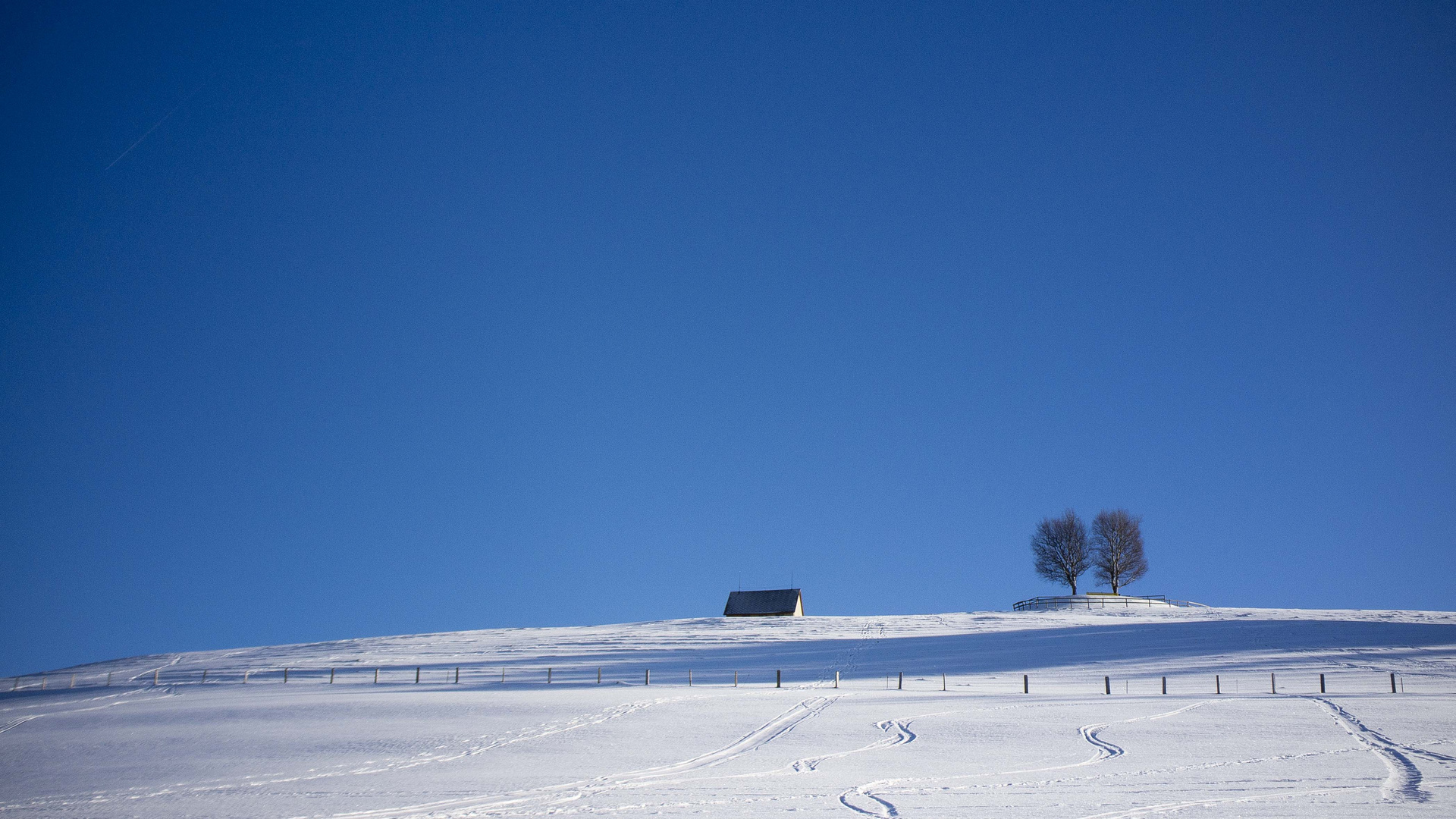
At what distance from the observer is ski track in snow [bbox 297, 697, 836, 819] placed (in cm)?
1571

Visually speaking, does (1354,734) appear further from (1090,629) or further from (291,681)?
(291,681)

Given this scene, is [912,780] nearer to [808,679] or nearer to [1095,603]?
[808,679]

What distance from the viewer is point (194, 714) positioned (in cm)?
3244

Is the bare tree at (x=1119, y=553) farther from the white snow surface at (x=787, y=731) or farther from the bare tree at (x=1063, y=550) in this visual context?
the white snow surface at (x=787, y=731)

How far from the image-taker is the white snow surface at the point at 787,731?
16.8m

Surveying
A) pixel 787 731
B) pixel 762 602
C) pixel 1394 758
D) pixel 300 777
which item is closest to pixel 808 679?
pixel 787 731

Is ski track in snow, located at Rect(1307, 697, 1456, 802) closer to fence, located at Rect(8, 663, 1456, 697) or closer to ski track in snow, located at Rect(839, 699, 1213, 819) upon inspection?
ski track in snow, located at Rect(839, 699, 1213, 819)

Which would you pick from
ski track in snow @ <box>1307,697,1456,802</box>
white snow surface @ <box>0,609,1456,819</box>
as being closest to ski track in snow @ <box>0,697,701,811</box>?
white snow surface @ <box>0,609,1456,819</box>

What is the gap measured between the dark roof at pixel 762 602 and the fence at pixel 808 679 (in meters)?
34.8

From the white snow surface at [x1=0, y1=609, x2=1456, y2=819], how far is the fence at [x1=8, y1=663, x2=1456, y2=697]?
0.92ft

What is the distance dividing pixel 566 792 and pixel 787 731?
997 centimetres

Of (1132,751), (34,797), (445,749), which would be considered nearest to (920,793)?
(1132,751)

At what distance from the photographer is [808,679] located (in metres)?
42.7

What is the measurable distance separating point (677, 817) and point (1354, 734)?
18.7 metres
